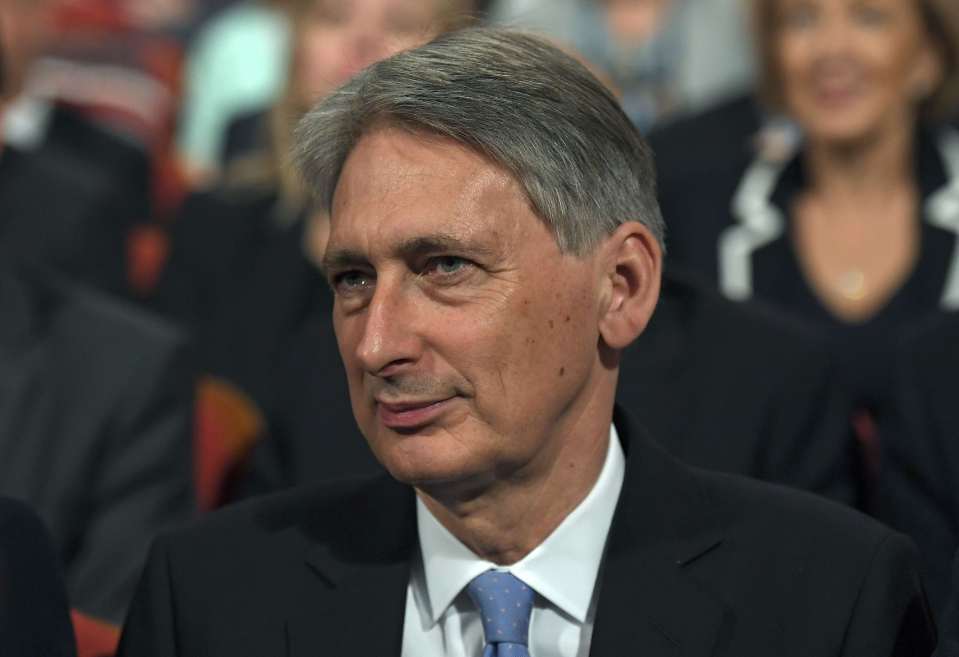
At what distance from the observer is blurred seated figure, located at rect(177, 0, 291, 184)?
6641mm

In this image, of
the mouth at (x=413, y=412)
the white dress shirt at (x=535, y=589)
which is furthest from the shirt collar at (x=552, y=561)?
the mouth at (x=413, y=412)

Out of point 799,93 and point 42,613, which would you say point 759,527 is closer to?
point 42,613

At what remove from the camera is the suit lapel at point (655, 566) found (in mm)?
2244

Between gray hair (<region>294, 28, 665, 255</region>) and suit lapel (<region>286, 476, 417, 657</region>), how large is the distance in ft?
1.54

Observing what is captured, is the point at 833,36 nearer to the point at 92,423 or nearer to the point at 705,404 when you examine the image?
the point at 705,404

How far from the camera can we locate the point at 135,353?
134 inches

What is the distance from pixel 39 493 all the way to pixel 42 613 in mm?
994

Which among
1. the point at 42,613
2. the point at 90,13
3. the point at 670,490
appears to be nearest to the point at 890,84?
the point at 670,490

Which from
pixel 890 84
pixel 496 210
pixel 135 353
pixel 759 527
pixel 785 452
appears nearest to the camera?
pixel 496 210

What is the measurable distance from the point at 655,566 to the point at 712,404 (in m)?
0.88

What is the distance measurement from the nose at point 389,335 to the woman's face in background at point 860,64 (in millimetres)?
2599

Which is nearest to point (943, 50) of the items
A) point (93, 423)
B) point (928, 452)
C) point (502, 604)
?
point (928, 452)

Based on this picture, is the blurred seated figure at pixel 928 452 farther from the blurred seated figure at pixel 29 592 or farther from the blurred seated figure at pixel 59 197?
the blurred seated figure at pixel 59 197

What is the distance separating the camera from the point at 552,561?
7.64 ft
